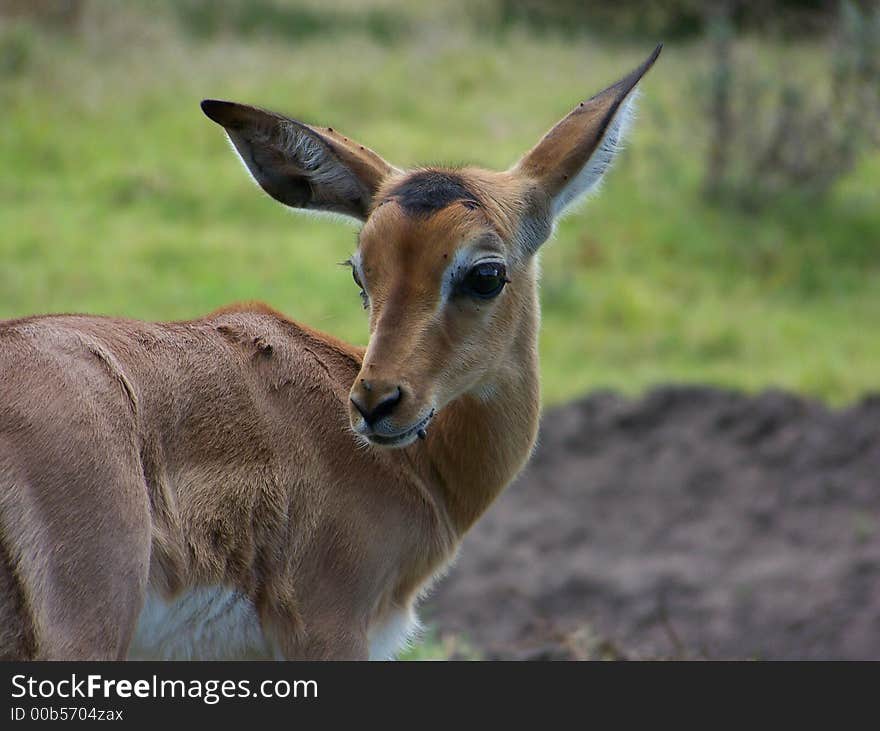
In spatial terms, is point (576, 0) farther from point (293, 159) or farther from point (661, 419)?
point (293, 159)

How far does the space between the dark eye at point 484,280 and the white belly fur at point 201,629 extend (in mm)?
1266

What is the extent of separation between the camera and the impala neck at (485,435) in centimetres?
521

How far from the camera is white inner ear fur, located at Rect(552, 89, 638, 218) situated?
17.1 ft

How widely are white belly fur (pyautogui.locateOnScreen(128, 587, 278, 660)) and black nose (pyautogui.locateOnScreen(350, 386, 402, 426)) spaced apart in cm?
72

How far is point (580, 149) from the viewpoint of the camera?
5164 mm

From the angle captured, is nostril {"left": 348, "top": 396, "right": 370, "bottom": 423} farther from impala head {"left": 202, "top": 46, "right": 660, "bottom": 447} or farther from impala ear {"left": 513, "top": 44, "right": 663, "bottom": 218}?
impala ear {"left": 513, "top": 44, "right": 663, "bottom": 218}

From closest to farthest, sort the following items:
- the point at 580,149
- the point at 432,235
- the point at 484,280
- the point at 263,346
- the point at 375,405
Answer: the point at 375,405 < the point at 432,235 < the point at 484,280 < the point at 263,346 < the point at 580,149

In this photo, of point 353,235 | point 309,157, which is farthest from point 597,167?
point 353,235

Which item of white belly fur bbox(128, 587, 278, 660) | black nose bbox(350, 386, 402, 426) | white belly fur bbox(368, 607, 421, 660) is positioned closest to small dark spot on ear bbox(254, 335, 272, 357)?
black nose bbox(350, 386, 402, 426)

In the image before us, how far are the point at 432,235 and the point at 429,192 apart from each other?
0.71 feet

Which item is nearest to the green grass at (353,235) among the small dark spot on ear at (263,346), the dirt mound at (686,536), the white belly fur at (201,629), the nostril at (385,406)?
the dirt mound at (686,536)

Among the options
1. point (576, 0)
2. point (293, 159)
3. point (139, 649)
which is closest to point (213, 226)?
point (293, 159)

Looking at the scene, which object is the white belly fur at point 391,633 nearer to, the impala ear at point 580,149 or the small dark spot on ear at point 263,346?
the small dark spot on ear at point 263,346

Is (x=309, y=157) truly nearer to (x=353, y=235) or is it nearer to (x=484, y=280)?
(x=484, y=280)
